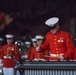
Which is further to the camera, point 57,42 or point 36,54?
point 36,54

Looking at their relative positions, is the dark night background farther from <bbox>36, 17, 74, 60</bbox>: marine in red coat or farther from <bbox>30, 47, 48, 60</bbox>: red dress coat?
<bbox>36, 17, 74, 60</bbox>: marine in red coat

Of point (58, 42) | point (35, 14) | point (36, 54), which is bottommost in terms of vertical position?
point (36, 54)

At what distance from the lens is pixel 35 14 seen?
80.7 feet

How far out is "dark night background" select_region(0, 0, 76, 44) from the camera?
2414 cm

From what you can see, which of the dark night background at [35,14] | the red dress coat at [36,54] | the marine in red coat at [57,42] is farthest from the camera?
the dark night background at [35,14]

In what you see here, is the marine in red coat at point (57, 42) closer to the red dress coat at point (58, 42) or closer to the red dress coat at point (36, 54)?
the red dress coat at point (58, 42)

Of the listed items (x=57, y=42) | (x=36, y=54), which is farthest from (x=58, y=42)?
(x=36, y=54)

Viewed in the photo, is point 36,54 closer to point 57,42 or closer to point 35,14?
point 57,42

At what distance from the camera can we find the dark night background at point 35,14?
950 inches

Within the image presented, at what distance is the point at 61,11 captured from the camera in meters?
24.2

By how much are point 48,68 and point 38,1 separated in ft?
38.7

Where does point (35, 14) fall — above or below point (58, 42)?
above

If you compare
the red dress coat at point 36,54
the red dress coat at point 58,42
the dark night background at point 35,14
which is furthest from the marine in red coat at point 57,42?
the dark night background at point 35,14

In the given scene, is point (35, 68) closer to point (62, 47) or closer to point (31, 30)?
point (62, 47)
